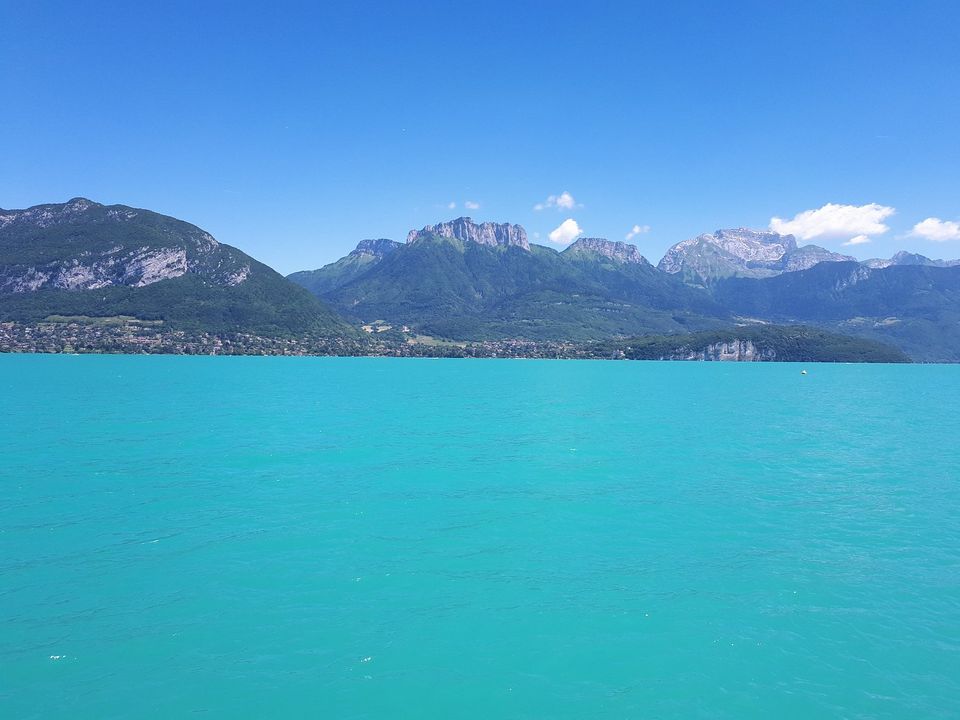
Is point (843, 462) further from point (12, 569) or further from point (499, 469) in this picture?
point (12, 569)

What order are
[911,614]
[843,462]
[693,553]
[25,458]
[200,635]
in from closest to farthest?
[200,635] → [911,614] → [693,553] → [25,458] → [843,462]

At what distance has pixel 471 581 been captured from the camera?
74.7 ft

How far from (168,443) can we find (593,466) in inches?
1467

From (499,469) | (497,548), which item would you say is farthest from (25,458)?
(497,548)

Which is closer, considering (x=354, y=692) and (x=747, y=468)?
(x=354, y=692)

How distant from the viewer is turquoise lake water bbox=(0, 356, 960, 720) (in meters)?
15.6

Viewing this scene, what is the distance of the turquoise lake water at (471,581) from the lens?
51.1ft

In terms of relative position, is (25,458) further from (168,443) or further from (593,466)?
(593,466)

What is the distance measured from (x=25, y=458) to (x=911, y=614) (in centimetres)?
5465

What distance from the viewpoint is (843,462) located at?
162ft

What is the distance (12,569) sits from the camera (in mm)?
22531

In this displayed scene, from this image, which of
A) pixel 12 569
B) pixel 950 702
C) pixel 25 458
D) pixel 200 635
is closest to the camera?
pixel 950 702

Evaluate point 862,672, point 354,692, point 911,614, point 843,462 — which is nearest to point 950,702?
point 862,672

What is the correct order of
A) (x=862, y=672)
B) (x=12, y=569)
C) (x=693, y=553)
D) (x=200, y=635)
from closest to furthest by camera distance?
(x=862, y=672), (x=200, y=635), (x=12, y=569), (x=693, y=553)
